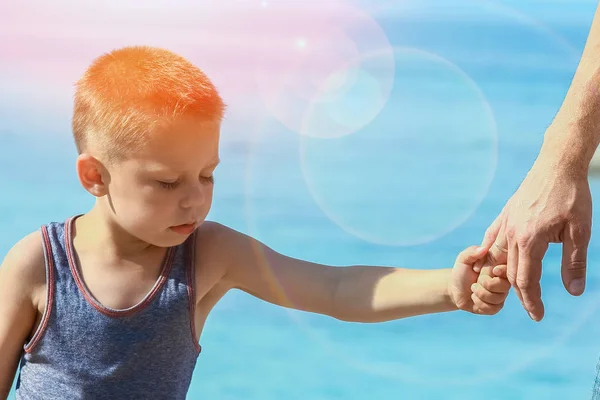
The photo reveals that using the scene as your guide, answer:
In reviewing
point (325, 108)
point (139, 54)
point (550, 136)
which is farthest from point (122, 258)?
point (325, 108)

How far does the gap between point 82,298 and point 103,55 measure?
0.53m

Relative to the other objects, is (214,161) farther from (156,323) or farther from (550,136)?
(550,136)

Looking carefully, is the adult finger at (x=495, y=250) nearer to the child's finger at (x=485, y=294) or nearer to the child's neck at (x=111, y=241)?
the child's finger at (x=485, y=294)

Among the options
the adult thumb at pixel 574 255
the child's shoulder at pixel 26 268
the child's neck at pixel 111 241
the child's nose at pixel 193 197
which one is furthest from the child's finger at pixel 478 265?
the child's shoulder at pixel 26 268

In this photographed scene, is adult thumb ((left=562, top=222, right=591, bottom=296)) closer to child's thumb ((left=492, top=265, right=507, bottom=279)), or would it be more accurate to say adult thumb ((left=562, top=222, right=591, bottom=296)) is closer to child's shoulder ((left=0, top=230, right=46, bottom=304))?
child's thumb ((left=492, top=265, right=507, bottom=279))

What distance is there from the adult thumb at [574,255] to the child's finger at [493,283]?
12 cm

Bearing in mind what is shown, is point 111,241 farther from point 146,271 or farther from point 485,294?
point 485,294

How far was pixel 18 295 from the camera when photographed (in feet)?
6.33

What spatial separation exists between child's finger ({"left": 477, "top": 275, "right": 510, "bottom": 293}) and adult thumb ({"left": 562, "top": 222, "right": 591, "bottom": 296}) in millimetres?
121

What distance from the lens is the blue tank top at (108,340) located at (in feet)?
6.26

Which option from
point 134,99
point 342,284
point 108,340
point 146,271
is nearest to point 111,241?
point 146,271

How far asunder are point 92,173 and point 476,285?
32.3 inches

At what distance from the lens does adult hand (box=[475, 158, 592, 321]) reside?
1776 millimetres

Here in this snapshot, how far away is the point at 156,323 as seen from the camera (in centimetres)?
192
